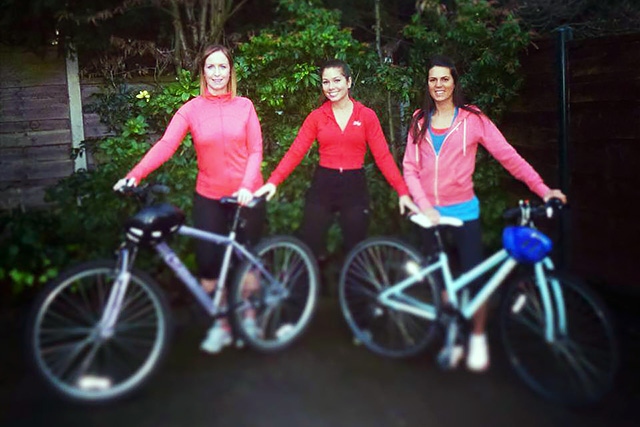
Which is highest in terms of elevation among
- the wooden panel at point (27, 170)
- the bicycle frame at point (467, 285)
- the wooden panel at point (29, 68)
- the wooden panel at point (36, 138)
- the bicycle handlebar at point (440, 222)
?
the wooden panel at point (29, 68)

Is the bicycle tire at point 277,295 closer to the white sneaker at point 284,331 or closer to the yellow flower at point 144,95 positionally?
the white sneaker at point 284,331

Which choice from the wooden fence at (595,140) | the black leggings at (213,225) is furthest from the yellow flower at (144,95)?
the black leggings at (213,225)

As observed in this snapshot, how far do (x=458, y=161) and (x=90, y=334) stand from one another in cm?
222

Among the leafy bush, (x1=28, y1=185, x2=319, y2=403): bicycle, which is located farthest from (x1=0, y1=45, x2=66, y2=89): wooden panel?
(x1=28, y1=185, x2=319, y2=403): bicycle

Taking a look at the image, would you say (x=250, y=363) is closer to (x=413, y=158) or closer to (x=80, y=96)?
(x=413, y=158)

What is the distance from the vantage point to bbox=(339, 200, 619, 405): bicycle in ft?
11.9

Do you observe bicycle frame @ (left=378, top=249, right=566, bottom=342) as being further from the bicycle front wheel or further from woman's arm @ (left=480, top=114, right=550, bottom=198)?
→ the bicycle front wheel

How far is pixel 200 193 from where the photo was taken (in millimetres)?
4207

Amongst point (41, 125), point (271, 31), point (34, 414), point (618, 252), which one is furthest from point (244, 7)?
point (34, 414)

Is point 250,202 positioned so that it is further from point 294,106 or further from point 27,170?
point 27,170

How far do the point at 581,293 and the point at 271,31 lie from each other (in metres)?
4.19

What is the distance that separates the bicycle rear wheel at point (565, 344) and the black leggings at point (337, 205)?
45.8 inches

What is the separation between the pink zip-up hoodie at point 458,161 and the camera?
13.3ft

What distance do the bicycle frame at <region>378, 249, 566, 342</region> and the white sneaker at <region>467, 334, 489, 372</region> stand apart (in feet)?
0.50
